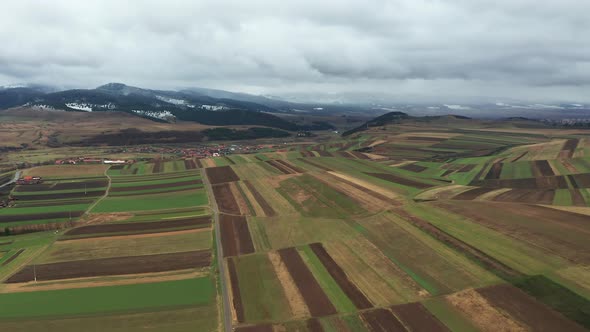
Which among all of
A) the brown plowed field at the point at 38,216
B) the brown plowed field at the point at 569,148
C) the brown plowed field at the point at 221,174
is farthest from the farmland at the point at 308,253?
the brown plowed field at the point at 569,148

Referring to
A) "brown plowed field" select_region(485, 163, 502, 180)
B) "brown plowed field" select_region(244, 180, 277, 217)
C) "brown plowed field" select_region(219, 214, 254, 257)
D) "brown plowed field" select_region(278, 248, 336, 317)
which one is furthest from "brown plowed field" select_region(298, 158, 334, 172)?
"brown plowed field" select_region(278, 248, 336, 317)

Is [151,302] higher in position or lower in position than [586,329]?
lower

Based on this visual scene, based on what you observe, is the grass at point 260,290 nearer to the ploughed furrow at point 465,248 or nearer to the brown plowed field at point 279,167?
the ploughed furrow at point 465,248

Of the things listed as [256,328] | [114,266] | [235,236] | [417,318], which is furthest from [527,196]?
[114,266]

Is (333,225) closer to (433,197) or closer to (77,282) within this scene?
(433,197)

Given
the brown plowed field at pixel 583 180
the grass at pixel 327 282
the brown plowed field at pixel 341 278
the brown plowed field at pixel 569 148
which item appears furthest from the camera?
the brown plowed field at pixel 569 148

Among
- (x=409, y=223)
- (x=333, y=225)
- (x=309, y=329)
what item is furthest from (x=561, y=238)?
(x=309, y=329)
